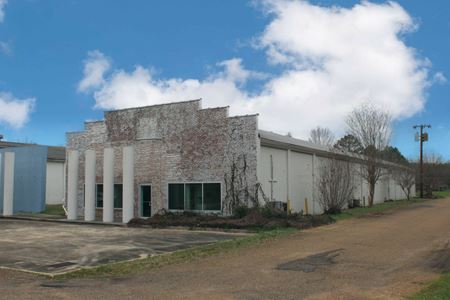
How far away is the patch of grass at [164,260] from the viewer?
10.9 meters

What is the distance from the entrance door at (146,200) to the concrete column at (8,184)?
9.93 metres

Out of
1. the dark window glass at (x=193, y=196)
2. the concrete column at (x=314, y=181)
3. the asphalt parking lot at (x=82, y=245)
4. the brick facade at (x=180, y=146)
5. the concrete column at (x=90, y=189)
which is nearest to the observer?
the asphalt parking lot at (x=82, y=245)

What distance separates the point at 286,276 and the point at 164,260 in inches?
152

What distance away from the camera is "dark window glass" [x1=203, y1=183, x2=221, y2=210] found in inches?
949

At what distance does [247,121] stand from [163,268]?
13.0 metres

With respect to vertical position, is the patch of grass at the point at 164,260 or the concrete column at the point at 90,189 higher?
the concrete column at the point at 90,189

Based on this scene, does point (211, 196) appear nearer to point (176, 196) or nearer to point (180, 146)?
point (176, 196)

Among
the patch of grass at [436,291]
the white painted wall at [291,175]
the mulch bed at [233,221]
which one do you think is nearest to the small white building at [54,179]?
the mulch bed at [233,221]

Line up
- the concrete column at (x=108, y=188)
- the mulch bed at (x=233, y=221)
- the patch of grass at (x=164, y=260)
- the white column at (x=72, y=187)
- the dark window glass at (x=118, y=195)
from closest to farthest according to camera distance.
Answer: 1. the patch of grass at (x=164, y=260)
2. the mulch bed at (x=233, y=221)
3. the concrete column at (x=108, y=188)
4. the white column at (x=72, y=187)
5. the dark window glass at (x=118, y=195)

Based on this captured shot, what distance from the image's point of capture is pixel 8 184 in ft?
101

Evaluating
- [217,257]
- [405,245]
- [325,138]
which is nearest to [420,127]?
[325,138]

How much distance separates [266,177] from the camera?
79.8 ft

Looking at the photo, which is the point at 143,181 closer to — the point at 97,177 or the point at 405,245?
the point at 97,177

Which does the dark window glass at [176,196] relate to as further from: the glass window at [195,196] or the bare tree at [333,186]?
the bare tree at [333,186]
